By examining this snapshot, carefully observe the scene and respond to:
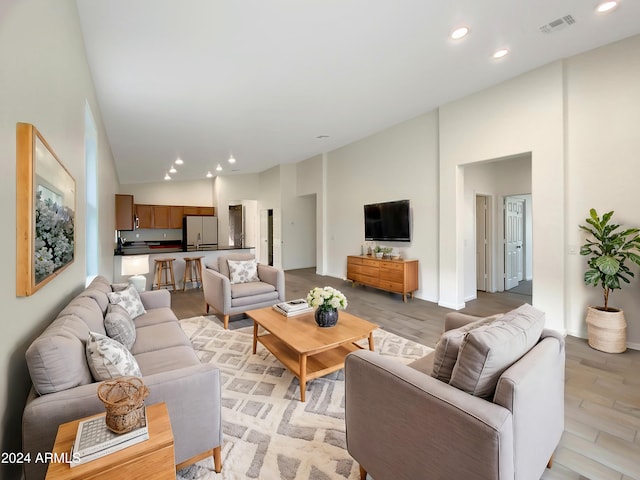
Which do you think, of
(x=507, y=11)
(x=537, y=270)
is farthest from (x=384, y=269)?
(x=507, y=11)

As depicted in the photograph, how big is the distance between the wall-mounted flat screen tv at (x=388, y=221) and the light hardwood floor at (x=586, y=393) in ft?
4.24

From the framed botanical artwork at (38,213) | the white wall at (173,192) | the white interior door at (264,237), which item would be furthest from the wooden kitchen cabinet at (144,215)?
the framed botanical artwork at (38,213)

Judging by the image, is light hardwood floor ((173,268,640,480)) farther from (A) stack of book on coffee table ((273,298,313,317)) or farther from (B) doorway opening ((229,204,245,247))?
(B) doorway opening ((229,204,245,247))

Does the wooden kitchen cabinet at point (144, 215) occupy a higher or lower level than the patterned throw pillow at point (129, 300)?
higher

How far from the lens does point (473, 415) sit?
1074 mm

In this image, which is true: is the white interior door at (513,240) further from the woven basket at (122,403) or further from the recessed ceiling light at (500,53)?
the woven basket at (122,403)

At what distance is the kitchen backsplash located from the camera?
9.55 m

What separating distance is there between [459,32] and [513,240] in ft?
16.4

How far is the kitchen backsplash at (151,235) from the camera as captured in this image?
376 inches

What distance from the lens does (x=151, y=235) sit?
9836 millimetres

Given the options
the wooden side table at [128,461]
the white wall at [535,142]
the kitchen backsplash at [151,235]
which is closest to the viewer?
the wooden side table at [128,461]

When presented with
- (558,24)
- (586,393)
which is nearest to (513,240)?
(558,24)

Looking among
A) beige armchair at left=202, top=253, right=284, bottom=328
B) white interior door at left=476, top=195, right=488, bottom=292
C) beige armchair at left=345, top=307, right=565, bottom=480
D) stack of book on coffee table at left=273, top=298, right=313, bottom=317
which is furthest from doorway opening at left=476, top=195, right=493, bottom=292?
beige armchair at left=345, top=307, right=565, bottom=480

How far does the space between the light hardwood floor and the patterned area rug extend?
106 cm
